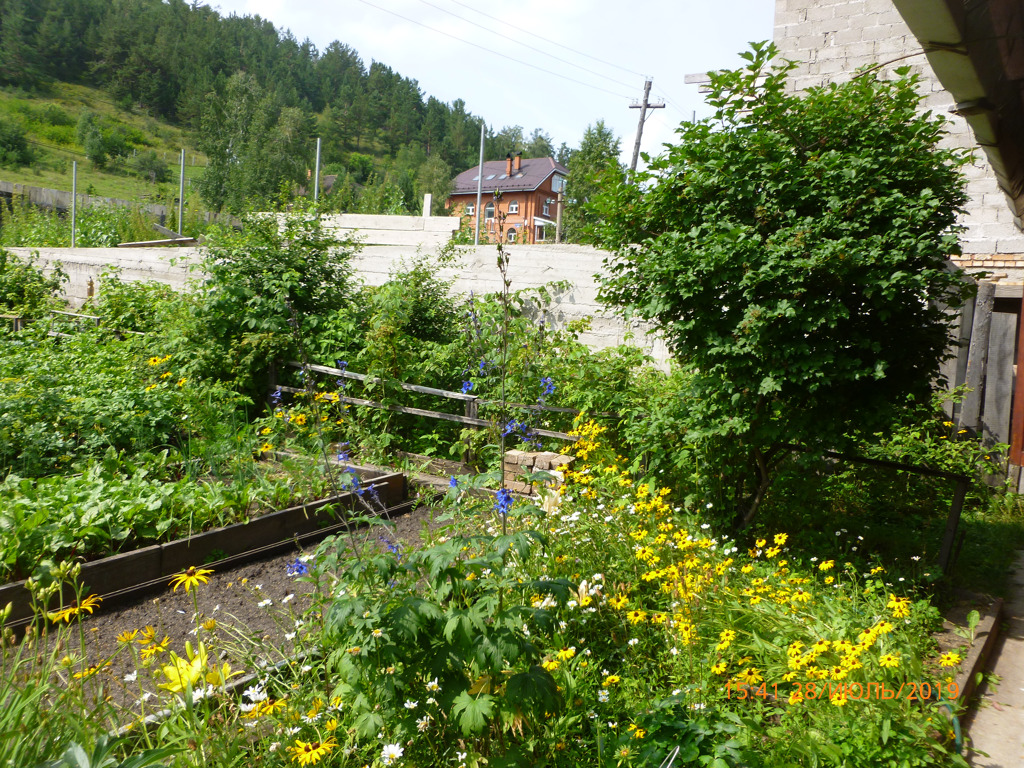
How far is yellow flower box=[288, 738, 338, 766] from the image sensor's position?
1.98m

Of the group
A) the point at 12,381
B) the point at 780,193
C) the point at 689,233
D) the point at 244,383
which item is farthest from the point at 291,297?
the point at 780,193

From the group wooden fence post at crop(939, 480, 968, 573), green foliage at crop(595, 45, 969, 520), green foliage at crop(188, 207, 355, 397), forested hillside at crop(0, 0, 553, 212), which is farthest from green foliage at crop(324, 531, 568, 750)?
forested hillside at crop(0, 0, 553, 212)

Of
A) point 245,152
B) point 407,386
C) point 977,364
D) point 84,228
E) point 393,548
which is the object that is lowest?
point 393,548

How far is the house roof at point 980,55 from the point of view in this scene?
231 cm

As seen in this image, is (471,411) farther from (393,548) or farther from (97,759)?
(97,759)

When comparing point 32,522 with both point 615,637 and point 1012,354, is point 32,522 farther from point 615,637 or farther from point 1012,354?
point 1012,354

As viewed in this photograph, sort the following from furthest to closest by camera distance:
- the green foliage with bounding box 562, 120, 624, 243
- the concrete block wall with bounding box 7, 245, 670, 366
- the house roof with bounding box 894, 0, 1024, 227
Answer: the green foliage with bounding box 562, 120, 624, 243 → the concrete block wall with bounding box 7, 245, 670, 366 → the house roof with bounding box 894, 0, 1024, 227

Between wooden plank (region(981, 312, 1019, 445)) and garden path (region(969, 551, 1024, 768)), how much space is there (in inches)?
115

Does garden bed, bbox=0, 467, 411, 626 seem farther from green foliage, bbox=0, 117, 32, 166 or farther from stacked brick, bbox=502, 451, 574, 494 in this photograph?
green foliage, bbox=0, 117, 32, 166

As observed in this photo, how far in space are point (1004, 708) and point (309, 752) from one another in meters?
2.83

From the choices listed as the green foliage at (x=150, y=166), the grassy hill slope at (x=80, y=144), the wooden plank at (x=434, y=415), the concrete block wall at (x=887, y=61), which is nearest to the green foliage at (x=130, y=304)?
the wooden plank at (x=434, y=415)

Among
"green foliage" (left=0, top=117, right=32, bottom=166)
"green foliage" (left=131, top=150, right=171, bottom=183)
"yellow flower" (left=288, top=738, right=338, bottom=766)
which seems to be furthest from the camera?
"green foliage" (left=131, top=150, right=171, bottom=183)

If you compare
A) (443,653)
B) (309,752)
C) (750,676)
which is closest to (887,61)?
(750,676)

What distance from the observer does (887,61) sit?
686 cm
